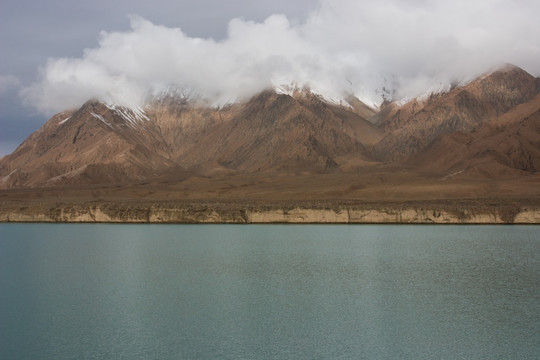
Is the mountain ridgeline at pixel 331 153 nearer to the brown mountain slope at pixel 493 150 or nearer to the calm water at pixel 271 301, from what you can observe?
the brown mountain slope at pixel 493 150

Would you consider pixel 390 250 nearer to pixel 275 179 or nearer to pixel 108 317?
pixel 108 317

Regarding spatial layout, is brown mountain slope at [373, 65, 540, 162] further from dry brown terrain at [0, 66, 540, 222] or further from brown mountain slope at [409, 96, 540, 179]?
brown mountain slope at [409, 96, 540, 179]

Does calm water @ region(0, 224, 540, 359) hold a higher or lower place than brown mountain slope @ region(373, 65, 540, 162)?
lower

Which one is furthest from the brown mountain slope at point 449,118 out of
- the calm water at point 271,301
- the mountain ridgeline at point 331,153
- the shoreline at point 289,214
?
the calm water at point 271,301

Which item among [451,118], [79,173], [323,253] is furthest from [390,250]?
[451,118]

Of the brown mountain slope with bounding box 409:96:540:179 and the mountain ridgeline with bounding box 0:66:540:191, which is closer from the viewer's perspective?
the brown mountain slope with bounding box 409:96:540:179

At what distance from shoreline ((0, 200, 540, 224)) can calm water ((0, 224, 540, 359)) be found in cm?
2399

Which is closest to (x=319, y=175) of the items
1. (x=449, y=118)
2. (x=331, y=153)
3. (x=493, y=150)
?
(x=493, y=150)

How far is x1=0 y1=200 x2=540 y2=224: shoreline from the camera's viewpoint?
70250 mm

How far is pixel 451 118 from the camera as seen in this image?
191 metres

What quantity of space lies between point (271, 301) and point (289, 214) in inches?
1900

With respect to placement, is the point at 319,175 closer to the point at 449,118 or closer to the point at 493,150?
the point at 493,150

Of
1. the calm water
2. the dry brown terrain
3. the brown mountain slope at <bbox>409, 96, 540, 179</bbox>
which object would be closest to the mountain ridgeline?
the brown mountain slope at <bbox>409, 96, 540, 179</bbox>

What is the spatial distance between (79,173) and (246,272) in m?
143
